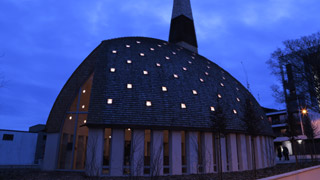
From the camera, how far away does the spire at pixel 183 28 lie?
31844mm

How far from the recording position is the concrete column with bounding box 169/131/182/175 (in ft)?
52.9

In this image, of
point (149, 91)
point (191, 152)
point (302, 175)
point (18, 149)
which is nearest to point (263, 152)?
point (191, 152)

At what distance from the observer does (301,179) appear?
811 centimetres

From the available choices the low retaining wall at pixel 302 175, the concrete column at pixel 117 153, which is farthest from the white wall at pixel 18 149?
the low retaining wall at pixel 302 175

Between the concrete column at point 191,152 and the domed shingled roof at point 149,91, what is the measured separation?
836 millimetres

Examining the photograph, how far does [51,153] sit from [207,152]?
562 inches

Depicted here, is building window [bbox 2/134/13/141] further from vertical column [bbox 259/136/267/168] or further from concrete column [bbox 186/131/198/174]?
vertical column [bbox 259/136/267/168]

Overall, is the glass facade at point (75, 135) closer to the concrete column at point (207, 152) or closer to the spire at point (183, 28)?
the concrete column at point (207, 152)

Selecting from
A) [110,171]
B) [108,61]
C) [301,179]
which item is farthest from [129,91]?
[301,179]

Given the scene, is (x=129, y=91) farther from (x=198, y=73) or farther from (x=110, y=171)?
(x=198, y=73)

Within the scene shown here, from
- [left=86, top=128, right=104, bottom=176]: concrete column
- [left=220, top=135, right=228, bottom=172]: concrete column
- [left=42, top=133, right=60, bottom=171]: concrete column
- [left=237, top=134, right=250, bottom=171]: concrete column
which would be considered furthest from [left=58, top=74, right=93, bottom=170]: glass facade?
[left=237, top=134, right=250, bottom=171]: concrete column

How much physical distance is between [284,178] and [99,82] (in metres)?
14.6

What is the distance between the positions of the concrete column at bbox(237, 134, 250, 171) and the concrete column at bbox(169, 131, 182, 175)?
6.95 metres

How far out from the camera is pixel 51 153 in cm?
1916
